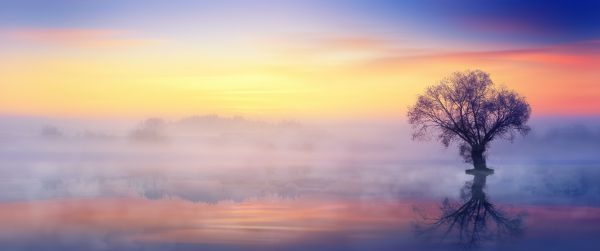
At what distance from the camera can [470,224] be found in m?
21.6

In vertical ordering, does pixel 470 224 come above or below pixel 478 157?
below

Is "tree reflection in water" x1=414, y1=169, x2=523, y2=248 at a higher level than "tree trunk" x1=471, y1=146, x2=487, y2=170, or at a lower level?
lower

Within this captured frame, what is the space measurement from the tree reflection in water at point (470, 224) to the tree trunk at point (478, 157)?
1535 cm

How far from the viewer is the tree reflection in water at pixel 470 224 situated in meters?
19.2

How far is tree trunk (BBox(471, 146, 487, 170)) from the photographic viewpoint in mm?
43719

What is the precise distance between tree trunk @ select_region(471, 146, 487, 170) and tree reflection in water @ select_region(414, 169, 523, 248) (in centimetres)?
1535

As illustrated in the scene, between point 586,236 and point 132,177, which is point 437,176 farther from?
point 586,236

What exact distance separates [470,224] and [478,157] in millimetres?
23268

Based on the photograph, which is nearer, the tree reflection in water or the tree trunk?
the tree reflection in water

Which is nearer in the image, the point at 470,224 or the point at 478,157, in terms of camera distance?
the point at 470,224

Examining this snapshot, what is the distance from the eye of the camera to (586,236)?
764 inches

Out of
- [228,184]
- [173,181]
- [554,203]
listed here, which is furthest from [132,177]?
[554,203]

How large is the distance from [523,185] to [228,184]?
1602 centimetres

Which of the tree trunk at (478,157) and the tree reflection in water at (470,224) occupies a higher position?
the tree trunk at (478,157)
